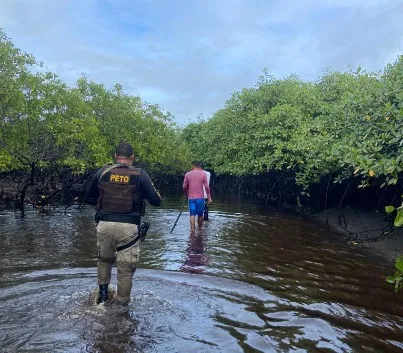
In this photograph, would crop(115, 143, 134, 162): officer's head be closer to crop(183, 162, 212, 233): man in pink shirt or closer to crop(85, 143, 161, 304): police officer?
crop(85, 143, 161, 304): police officer

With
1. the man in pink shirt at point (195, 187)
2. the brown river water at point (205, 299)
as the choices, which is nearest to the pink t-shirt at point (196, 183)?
the man in pink shirt at point (195, 187)

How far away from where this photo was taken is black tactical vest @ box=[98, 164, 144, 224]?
218 inches

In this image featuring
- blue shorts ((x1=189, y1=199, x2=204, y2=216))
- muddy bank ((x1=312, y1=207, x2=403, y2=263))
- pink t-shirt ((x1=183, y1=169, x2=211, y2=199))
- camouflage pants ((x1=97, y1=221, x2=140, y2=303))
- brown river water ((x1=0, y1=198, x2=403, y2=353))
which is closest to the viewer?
brown river water ((x1=0, y1=198, x2=403, y2=353))

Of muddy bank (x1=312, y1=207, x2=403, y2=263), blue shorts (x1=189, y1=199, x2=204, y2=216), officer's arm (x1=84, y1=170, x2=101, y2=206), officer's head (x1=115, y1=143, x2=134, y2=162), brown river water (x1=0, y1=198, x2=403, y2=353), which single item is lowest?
brown river water (x1=0, y1=198, x2=403, y2=353)

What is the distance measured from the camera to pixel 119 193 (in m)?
5.55

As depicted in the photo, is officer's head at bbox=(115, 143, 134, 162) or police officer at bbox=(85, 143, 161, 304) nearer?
police officer at bbox=(85, 143, 161, 304)

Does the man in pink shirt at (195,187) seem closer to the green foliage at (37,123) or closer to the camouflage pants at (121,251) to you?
the green foliage at (37,123)

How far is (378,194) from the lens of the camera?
14.1 meters

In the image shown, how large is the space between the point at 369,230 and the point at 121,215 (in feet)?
23.0

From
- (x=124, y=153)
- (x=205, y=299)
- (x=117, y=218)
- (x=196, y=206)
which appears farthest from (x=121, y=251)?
(x=196, y=206)

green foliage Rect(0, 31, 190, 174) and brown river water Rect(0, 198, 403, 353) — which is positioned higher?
green foliage Rect(0, 31, 190, 174)

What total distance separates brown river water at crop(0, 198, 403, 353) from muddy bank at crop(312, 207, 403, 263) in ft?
1.54

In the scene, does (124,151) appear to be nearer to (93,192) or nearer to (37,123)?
(93,192)

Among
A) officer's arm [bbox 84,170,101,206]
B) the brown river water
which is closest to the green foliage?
the brown river water
